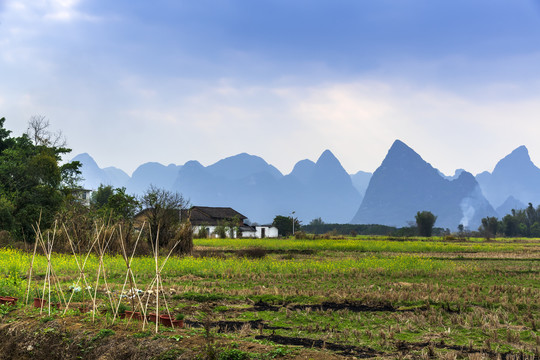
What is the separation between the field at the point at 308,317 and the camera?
22.4ft

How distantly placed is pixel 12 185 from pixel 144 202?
14.6 meters

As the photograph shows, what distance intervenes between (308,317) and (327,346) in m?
2.27

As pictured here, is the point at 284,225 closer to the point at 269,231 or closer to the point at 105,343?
the point at 269,231

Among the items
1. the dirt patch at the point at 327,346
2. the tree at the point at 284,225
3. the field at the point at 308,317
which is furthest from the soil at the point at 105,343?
the tree at the point at 284,225

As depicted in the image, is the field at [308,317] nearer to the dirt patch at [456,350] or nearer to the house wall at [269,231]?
the dirt patch at [456,350]

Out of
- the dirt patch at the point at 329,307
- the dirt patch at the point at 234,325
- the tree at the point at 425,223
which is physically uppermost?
the tree at the point at 425,223

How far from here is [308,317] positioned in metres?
9.44

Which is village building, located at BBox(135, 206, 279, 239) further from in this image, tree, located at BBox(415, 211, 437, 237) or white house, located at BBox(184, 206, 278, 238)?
tree, located at BBox(415, 211, 437, 237)

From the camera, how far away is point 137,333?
711 centimetres

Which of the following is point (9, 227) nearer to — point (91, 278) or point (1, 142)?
point (1, 142)

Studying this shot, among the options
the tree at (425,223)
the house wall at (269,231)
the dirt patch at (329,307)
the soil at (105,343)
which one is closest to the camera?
the soil at (105,343)

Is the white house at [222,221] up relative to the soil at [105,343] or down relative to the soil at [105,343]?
up

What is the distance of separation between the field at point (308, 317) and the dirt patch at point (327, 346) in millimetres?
16

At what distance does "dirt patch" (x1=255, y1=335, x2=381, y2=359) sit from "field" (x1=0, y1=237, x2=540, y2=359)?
2cm
